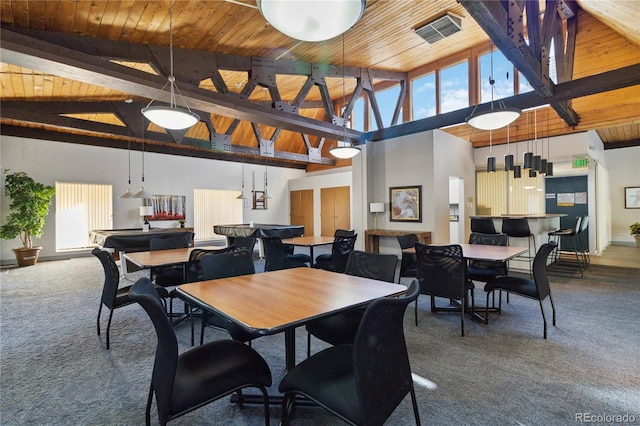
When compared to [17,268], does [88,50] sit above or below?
above

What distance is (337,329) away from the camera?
2066 mm

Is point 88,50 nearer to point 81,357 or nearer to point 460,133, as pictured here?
point 81,357

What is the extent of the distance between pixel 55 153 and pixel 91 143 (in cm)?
81

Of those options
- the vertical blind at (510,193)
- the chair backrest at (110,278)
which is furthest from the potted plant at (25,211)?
the vertical blind at (510,193)

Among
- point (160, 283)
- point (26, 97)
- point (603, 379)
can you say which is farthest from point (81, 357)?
point (26, 97)

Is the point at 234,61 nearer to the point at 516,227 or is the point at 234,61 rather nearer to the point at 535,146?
the point at 516,227

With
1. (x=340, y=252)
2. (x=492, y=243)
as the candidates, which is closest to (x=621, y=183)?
(x=492, y=243)

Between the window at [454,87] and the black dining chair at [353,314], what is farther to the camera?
the window at [454,87]

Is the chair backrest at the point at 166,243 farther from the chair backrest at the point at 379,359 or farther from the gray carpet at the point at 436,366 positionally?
the chair backrest at the point at 379,359

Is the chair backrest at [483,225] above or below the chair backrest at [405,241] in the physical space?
above

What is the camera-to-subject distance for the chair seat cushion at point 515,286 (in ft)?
9.67

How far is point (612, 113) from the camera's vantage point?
616 cm

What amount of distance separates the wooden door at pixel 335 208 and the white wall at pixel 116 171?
8.08ft

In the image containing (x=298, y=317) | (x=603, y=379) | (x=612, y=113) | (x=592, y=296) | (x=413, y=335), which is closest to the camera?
(x=298, y=317)
